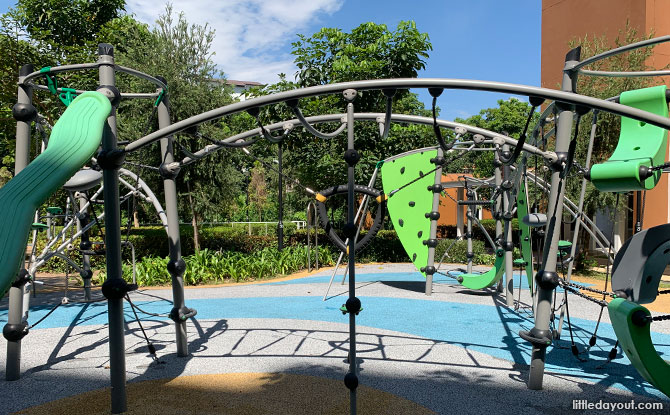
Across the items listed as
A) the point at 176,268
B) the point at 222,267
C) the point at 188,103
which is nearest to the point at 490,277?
the point at 176,268

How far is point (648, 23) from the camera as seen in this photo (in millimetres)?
15438

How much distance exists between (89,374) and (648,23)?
18.2 m

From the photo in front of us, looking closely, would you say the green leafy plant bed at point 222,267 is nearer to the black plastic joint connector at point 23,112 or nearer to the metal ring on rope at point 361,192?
the metal ring on rope at point 361,192

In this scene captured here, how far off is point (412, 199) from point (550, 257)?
19.1ft

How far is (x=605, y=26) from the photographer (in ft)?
56.2

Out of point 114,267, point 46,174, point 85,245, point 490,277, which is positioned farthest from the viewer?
point 490,277

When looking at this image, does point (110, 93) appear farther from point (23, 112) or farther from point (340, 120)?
point (340, 120)

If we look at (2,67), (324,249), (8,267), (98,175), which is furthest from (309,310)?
(2,67)

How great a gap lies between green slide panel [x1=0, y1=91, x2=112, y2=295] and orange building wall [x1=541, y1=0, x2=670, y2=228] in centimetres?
1590

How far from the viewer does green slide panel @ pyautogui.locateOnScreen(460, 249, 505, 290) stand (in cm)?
969

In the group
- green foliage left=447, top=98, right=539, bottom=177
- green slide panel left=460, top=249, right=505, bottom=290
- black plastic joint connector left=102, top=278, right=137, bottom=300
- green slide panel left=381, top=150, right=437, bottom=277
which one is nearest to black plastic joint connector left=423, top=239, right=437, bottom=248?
green slide panel left=381, top=150, right=437, bottom=277

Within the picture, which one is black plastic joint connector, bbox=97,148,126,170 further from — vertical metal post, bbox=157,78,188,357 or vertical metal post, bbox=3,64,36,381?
vertical metal post, bbox=3,64,36,381

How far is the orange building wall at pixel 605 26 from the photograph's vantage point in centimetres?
1516

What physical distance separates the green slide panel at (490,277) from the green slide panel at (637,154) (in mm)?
5384
